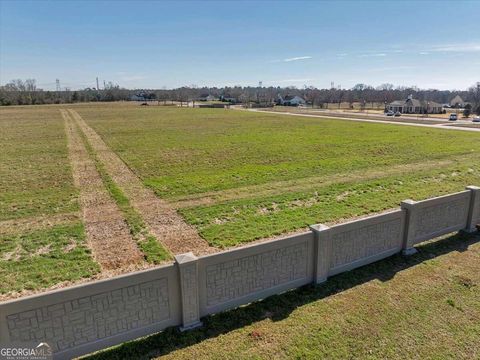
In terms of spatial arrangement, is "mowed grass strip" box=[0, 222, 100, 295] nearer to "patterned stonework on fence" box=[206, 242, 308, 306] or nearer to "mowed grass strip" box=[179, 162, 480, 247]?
"mowed grass strip" box=[179, 162, 480, 247]

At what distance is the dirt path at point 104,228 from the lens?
669cm

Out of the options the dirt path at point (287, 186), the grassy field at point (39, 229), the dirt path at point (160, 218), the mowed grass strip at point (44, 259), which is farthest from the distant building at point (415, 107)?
the mowed grass strip at point (44, 259)

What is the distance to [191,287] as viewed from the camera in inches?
178

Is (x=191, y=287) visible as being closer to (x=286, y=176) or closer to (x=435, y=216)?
(x=435, y=216)

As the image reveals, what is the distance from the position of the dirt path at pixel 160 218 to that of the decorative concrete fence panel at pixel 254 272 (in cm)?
216

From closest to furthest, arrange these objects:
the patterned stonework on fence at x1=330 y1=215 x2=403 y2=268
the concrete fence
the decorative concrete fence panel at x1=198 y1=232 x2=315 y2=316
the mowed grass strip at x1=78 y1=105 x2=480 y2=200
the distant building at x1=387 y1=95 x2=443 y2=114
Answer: the concrete fence → the decorative concrete fence panel at x1=198 y1=232 x2=315 y2=316 → the patterned stonework on fence at x1=330 y1=215 x2=403 y2=268 → the mowed grass strip at x1=78 y1=105 x2=480 y2=200 → the distant building at x1=387 y1=95 x2=443 y2=114

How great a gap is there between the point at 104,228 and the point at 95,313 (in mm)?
4600

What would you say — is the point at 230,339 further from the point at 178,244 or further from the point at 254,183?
the point at 254,183

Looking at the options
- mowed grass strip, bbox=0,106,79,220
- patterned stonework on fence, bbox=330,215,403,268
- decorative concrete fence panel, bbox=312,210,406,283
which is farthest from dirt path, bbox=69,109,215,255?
patterned stonework on fence, bbox=330,215,403,268

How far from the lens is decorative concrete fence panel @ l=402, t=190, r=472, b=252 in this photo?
6652 mm

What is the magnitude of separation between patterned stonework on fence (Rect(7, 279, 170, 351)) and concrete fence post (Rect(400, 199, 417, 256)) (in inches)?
190

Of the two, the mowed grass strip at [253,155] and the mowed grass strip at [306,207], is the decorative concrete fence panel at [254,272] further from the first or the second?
the mowed grass strip at [253,155]

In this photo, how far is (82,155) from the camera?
1844cm

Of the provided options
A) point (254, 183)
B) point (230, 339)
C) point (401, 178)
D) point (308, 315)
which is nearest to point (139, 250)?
point (230, 339)
